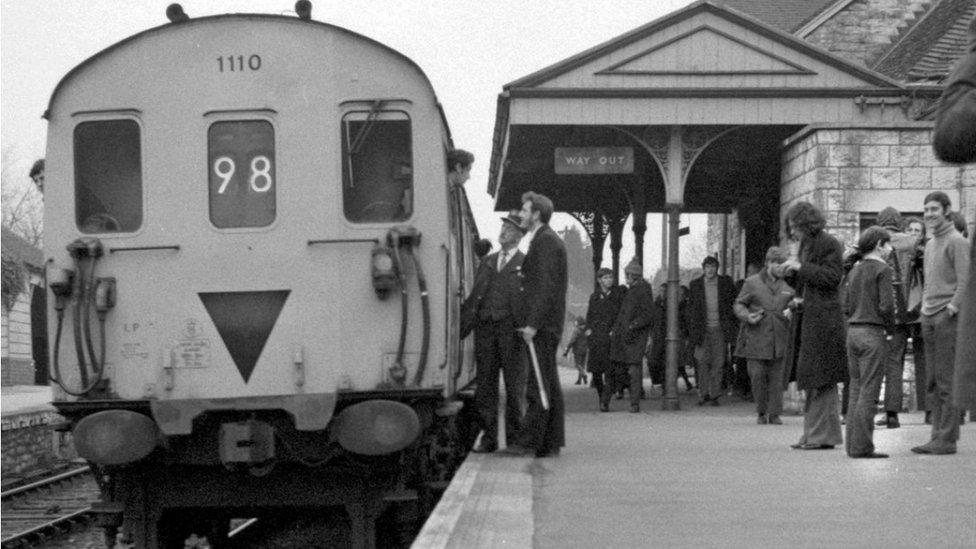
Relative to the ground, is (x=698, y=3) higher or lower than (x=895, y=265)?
Result: higher

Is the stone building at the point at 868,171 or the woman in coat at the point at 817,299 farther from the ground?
the stone building at the point at 868,171

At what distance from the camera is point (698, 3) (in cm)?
1653

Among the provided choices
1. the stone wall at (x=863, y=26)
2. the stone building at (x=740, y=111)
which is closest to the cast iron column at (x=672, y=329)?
the stone building at (x=740, y=111)

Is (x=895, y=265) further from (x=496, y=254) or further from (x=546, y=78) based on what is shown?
(x=546, y=78)

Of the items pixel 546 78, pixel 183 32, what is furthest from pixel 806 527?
pixel 546 78

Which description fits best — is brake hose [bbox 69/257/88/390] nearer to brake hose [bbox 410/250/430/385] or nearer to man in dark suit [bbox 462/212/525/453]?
brake hose [bbox 410/250/430/385]

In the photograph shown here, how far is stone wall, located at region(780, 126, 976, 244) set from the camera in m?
16.1

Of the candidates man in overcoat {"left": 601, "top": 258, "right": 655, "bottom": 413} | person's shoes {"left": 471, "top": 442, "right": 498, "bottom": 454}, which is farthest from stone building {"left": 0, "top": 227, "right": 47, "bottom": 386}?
person's shoes {"left": 471, "top": 442, "right": 498, "bottom": 454}

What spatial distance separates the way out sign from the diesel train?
26.3ft

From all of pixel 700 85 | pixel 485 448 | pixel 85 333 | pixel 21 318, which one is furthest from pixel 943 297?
pixel 21 318

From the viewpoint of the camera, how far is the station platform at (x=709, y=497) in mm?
6332

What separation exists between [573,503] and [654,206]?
18457 millimetres

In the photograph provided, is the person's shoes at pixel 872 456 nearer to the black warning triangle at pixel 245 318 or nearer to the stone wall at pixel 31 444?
the black warning triangle at pixel 245 318

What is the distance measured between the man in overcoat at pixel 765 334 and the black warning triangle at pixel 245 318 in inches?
264
